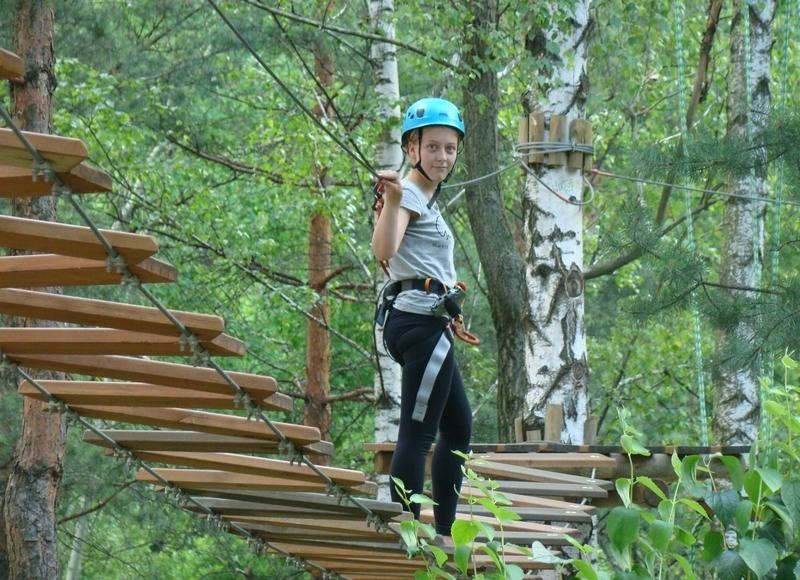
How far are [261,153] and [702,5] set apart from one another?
427 centimetres

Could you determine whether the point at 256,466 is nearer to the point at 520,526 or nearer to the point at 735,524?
the point at 520,526

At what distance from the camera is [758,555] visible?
2.52 m

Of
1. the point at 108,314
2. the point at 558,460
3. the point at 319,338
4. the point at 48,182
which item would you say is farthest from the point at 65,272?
the point at 319,338

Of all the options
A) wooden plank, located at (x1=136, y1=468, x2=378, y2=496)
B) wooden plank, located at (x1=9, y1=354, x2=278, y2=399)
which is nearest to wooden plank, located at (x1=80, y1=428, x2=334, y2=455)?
wooden plank, located at (x1=136, y1=468, x2=378, y2=496)

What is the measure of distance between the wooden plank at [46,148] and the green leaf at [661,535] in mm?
1153

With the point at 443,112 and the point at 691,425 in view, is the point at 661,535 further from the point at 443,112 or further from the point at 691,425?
the point at 691,425

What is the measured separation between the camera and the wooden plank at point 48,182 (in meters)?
2.43

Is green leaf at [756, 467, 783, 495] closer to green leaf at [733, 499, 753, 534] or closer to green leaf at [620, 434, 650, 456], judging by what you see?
green leaf at [733, 499, 753, 534]

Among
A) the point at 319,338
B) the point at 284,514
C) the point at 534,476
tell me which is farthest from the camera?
the point at 319,338

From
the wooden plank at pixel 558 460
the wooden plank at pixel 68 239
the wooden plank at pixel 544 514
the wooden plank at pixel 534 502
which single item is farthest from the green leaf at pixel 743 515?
the wooden plank at pixel 558 460

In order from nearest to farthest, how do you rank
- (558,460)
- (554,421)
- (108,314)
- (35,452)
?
(108,314), (558,460), (554,421), (35,452)

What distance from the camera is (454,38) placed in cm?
758

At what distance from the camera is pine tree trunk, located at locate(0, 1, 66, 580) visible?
22.8 feet

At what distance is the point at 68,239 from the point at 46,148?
260 mm
